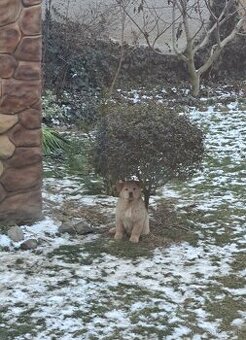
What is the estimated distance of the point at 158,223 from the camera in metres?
5.43

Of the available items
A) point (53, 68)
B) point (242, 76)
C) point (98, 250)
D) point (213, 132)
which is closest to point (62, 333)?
point (98, 250)

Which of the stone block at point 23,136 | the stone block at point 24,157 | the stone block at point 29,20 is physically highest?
the stone block at point 29,20

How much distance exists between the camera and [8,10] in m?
4.80

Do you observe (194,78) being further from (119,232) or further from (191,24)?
(119,232)

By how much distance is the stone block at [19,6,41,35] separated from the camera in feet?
16.0

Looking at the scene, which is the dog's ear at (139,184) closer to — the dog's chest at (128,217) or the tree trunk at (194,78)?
the dog's chest at (128,217)

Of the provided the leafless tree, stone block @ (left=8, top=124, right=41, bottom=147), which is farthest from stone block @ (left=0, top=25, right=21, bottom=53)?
the leafless tree

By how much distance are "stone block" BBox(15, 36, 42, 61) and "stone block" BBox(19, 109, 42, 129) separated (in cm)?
45

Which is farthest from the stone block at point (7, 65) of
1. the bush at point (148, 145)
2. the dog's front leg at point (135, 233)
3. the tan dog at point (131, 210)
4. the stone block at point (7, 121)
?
the dog's front leg at point (135, 233)

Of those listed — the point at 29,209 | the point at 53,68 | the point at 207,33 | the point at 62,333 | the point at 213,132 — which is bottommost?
the point at 62,333

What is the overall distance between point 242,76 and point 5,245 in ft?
33.7

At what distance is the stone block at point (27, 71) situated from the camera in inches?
193

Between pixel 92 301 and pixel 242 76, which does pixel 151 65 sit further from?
pixel 92 301

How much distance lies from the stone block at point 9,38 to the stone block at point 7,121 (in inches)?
21.4
